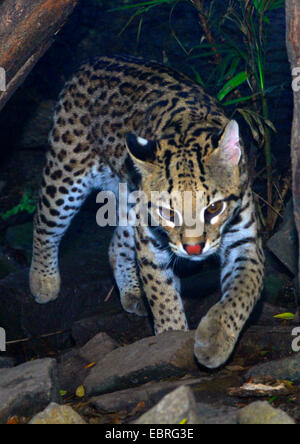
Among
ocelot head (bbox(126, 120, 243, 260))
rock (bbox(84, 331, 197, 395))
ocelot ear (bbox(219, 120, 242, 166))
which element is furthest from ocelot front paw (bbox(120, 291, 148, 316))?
ocelot ear (bbox(219, 120, 242, 166))

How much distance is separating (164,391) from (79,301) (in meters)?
3.10

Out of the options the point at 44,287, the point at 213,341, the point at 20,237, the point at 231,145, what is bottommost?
the point at 213,341

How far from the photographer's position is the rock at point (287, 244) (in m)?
6.49

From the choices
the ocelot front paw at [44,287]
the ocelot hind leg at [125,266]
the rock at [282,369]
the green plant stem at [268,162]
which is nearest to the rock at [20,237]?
the ocelot front paw at [44,287]

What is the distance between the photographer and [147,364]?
15.2 ft

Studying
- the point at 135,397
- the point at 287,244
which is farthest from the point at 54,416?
the point at 287,244

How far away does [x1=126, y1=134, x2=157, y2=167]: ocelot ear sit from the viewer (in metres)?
4.80

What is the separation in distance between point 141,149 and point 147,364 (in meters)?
1.51

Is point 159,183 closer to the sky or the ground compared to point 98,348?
closer to the sky

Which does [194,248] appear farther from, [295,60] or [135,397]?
[295,60]

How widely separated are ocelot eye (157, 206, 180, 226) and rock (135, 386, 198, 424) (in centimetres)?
159

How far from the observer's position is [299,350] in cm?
501
